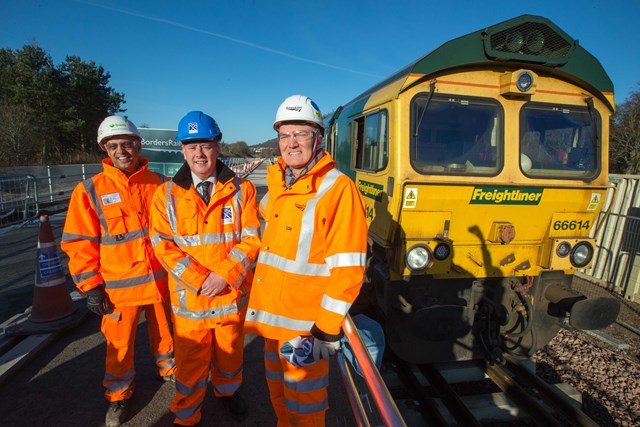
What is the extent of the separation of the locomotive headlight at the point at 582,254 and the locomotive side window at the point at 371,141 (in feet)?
7.02

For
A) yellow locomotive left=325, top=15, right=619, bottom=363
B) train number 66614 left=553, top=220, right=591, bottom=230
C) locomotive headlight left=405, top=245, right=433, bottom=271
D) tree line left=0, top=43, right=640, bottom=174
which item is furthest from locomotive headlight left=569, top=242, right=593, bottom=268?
tree line left=0, top=43, right=640, bottom=174

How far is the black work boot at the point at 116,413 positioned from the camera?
8.51 ft

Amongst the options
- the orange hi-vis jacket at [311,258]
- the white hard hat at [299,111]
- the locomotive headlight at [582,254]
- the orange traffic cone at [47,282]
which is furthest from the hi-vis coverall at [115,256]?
the locomotive headlight at [582,254]

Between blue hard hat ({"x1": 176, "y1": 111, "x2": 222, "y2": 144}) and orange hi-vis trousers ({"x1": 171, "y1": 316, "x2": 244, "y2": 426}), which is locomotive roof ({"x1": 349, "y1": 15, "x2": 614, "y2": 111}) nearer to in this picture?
blue hard hat ({"x1": 176, "y1": 111, "x2": 222, "y2": 144})

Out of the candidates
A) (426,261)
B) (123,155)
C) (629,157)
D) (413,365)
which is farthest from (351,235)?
(629,157)

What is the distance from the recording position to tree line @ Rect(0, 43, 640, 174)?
77.1 ft

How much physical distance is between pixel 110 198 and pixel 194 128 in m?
0.98

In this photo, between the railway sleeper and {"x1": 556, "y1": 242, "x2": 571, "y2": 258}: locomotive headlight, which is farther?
{"x1": 556, "y1": 242, "x2": 571, "y2": 258}: locomotive headlight

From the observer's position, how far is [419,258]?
309 centimetres

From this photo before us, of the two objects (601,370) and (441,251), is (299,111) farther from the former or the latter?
(601,370)

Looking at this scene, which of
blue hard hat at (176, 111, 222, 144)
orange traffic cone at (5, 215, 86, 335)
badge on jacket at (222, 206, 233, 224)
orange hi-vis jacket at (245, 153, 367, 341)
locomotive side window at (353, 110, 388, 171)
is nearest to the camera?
orange hi-vis jacket at (245, 153, 367, 341)

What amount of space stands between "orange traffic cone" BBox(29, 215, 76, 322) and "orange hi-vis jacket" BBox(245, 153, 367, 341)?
295cm

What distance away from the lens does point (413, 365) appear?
357cm

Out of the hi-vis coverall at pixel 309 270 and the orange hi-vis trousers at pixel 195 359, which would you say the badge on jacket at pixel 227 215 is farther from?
the orange hi-vis trousers at pixel 195 359
